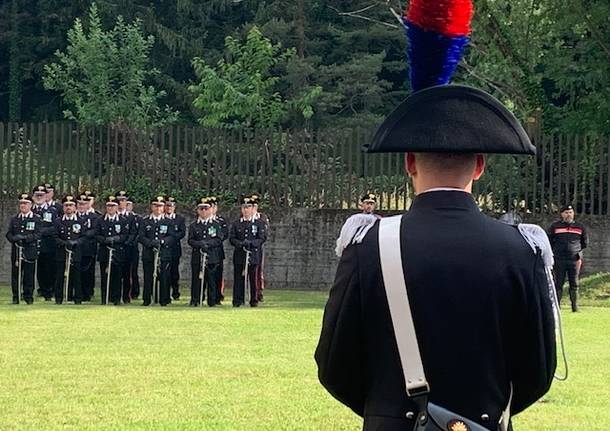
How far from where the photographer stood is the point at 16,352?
Answer: 1559cm

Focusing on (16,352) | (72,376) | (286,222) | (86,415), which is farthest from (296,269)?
(86,415)

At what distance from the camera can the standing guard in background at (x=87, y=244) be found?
26000 mm

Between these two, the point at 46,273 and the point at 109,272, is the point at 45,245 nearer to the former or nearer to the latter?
the point at 46,273

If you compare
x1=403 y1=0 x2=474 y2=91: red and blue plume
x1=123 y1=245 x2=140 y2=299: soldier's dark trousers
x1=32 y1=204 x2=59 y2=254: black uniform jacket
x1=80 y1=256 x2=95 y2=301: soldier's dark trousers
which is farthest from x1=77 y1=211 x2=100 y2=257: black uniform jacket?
x1=403 y1=0 x2=474 y2=91: red and blue plume

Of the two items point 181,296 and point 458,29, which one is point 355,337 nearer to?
point 458,29

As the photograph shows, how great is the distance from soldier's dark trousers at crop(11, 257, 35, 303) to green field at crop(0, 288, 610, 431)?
3.76 m

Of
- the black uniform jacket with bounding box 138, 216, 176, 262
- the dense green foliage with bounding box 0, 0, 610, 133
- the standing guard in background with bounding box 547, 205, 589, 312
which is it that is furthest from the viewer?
the dense green foliage with bounding box 0, 0, 610, 133

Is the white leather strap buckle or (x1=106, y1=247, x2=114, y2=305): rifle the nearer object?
the white leather strap buckle

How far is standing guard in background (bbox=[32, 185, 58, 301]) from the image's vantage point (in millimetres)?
25938

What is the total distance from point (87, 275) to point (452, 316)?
2242 cm

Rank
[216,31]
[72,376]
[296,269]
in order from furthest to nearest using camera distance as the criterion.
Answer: [216,31] → [296,269] → [72,376]

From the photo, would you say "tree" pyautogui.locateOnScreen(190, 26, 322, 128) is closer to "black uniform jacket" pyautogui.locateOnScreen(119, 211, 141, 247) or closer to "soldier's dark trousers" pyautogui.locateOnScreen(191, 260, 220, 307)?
"black uniform jacket" pyautogui.locateOnScreen(119, 211, 141, 247)

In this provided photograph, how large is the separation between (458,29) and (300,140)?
2588 cm

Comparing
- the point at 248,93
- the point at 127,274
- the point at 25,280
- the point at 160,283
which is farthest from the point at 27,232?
the point at 248,93
